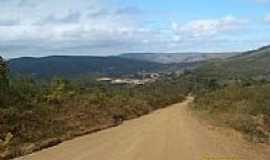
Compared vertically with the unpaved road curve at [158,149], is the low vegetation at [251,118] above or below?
below

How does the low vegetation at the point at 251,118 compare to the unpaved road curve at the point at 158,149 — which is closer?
the unpaved road curve at the point at 158,149

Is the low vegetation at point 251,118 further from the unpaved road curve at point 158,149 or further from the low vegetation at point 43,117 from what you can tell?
the low vegetation at point 43,117

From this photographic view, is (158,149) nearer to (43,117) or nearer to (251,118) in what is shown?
(43,117)

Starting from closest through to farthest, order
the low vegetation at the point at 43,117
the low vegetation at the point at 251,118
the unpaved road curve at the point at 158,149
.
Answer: the unpaved road curve at the point at 158,149, the low vegetation at the point at 43,117, the low vegetation at the point at 251,118

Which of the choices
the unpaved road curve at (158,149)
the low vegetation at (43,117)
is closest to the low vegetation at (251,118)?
the unpaved road curve at (158,149)

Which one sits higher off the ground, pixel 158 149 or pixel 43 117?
pixel 158 149

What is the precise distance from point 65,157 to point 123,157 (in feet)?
6.54

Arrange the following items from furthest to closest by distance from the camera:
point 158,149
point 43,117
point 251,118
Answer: point 251,118 < point 43,117 < point 158,149

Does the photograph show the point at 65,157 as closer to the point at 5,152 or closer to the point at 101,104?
the point at 5,152

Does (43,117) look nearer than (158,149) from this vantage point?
No

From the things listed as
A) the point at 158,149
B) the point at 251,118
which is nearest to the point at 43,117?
the point at 158,149

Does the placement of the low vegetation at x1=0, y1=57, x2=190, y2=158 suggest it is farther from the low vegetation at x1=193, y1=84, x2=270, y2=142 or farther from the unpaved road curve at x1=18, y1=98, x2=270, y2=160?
the low vegetation at x1=193, y1=84, x2=270, y2=142

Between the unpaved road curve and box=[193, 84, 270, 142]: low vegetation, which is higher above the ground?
the unpaved road curve

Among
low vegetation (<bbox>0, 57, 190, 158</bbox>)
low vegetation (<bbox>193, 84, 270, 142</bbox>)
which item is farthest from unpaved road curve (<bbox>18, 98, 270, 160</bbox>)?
low vegetation (<bbox>193, 84, 270, 142</bbox>)
